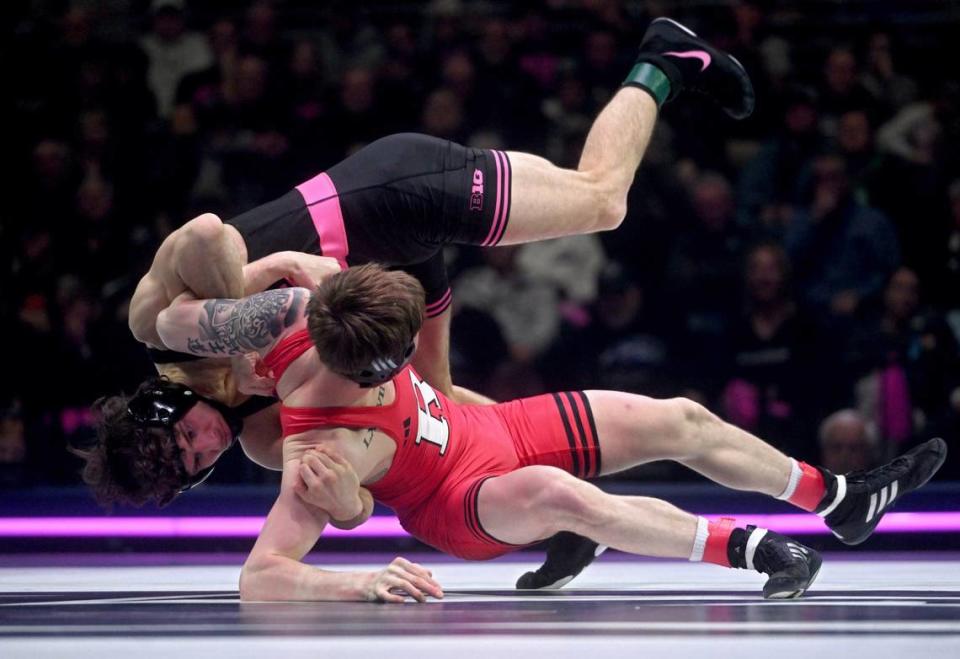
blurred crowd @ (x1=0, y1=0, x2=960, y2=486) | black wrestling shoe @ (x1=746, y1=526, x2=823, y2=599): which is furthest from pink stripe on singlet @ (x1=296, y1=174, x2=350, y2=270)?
blurred crowd @ (x1=0, y1=0, x2=960, y2=486)

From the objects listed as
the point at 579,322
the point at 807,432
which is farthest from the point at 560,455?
the point at 579,322

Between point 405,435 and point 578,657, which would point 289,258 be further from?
point 578,657

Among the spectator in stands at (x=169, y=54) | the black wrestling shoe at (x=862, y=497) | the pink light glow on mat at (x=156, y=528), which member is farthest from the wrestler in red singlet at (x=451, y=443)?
the spectator in stands at (x=169, y=54)

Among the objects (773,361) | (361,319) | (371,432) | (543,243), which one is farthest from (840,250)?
(361,319)

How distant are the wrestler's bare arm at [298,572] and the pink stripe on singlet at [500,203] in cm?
85

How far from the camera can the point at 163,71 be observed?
20.5ft

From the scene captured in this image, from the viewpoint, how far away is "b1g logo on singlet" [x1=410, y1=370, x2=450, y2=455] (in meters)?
2.96

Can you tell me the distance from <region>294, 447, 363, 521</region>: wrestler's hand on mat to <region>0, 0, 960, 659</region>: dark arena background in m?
0.60

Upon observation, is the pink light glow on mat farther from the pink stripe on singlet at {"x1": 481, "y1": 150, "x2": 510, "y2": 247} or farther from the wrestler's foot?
the wrestler's foot

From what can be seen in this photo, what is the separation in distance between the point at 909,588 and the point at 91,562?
2542 mm

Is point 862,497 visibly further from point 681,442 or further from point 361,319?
point 361,319

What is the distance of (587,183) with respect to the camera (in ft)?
11.4

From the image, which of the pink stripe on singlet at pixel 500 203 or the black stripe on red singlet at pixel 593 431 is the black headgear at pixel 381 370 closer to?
the black stripe on red singlet at pixel 593 431

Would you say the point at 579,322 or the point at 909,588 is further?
the point at 579,322
